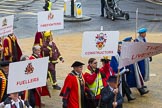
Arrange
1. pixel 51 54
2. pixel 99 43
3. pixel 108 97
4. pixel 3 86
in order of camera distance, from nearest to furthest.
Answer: pixel 108 97, pixel 3 86, pixel 99 43, pixel 51 54

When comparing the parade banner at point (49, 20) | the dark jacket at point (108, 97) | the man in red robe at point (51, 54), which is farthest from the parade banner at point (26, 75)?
the parade banner at point (49, 20)

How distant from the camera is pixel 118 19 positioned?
27.2 metres

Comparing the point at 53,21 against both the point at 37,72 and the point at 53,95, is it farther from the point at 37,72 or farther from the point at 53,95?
the point at 37,72

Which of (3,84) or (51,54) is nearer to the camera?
(3,84)

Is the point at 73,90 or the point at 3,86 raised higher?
the point at 3,86

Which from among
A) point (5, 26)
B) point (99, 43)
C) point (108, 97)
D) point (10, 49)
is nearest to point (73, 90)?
point (108, 97)

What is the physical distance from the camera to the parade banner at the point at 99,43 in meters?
10.7

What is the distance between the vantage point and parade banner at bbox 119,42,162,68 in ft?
31.2

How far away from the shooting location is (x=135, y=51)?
9805 mm

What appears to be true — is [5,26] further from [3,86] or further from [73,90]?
[3,86]

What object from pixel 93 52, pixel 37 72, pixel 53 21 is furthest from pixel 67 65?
pixel 37 72

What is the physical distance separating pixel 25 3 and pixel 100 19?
26.9ft

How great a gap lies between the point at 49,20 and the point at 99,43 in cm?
326

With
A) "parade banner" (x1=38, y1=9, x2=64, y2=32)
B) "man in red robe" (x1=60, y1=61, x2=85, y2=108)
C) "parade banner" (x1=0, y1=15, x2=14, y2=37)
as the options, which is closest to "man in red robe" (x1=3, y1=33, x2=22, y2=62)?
"parade banner" (x1=0, y1=15, x2=14, y2=37)
